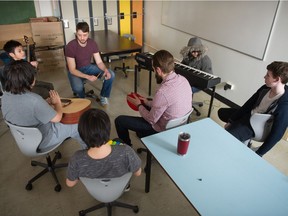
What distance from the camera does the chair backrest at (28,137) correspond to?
1696mm

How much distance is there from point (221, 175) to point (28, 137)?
Result: 1.37 m

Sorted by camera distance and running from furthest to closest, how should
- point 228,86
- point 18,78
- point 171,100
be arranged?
point 228,86, point 171,100, point 18,78

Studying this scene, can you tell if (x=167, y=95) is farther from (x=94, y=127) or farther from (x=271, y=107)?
(x=271, y=107)

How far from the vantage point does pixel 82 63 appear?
3180 mm

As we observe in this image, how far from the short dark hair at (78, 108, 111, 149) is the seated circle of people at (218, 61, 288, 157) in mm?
1363

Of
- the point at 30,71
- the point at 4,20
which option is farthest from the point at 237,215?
the point at 4,20

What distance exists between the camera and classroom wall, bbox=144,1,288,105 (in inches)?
104

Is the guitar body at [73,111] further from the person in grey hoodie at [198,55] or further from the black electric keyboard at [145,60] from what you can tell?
the person in grey hoodie at [198,55]

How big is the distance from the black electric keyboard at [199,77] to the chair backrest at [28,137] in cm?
181

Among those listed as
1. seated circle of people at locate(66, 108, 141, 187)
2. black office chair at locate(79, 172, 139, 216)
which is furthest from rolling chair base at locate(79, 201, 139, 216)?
seated circle of people at locate(66, 108, 141, 187)

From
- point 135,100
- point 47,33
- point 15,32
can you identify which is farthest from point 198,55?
point 15,32

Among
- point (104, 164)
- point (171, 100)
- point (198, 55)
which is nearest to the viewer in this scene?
point (104, 164)

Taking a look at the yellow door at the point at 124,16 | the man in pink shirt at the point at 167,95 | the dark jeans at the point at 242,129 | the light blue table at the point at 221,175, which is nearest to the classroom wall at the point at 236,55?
the yellow door at the point at 124,16

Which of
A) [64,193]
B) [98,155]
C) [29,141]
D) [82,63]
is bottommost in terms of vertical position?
[64,193]
